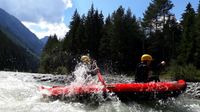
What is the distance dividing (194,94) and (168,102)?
1039cm

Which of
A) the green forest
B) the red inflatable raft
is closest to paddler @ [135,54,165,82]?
the red inflatable raft

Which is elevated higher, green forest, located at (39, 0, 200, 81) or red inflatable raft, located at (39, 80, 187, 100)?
green forest, located at (39, 0, 200, 81)

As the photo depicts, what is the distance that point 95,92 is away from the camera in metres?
14.8

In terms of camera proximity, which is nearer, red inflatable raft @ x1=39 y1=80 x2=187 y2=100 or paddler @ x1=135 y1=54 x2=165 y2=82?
red inflatable raft @ x1=39 y1=80 x2=187 y2=100

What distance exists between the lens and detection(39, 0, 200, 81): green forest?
52.8 meters

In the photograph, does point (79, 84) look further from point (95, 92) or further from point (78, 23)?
point (78, 23)

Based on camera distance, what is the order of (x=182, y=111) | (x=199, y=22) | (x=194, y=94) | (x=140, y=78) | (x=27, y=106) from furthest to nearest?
(x=199, y=22)
(x=194, y=94)
(x=140, y=78)
(x=182, y=111)
(x=27, y=106)

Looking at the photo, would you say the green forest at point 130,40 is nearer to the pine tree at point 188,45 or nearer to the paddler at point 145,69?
the pine tree at point 188,45

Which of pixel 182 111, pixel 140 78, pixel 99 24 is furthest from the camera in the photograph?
pixel 99 24

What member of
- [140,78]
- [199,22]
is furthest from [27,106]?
[199,22]

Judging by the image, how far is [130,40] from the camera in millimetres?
63312

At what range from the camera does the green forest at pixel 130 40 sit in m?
52.8

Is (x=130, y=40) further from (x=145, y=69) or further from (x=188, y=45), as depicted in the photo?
(x=145, y=69)

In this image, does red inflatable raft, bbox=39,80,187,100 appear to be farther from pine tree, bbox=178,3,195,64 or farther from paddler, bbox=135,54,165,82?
pine tree, bbox=178,3,195,64
